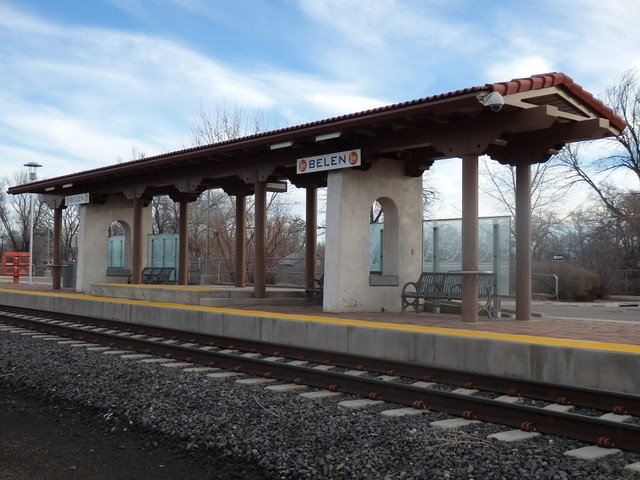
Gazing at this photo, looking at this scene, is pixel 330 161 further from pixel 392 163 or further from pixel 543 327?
pixel 543 327

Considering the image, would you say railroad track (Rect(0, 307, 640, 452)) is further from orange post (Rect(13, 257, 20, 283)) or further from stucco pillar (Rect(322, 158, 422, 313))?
orange post (Rect(13, 257, 20, 283))

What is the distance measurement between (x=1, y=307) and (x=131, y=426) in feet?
48.5

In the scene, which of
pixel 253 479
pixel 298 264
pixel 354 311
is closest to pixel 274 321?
pixel 354 311

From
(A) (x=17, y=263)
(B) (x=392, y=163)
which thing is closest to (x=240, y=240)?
(B) (x=392, y=163)

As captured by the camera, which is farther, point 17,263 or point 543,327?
point 17,263

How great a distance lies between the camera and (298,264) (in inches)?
1209

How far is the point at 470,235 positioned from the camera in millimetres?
11484

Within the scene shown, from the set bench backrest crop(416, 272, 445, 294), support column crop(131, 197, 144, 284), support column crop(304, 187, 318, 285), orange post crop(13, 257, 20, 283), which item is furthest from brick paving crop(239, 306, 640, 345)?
orange post crop(13, 257, 20, 283)

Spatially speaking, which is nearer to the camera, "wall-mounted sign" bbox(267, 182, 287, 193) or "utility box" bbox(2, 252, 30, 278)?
"wall-mounted sign" bbox(267, 182, 287, 193)

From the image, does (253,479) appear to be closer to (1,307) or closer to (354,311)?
(354,311)

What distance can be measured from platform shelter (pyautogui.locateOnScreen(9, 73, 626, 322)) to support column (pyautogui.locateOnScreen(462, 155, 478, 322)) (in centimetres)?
2

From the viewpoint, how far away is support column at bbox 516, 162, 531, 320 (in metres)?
12.5

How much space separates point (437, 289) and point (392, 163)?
9.59ft

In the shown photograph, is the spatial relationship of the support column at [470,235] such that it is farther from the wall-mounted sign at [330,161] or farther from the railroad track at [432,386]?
the railroad track at [432,386]
